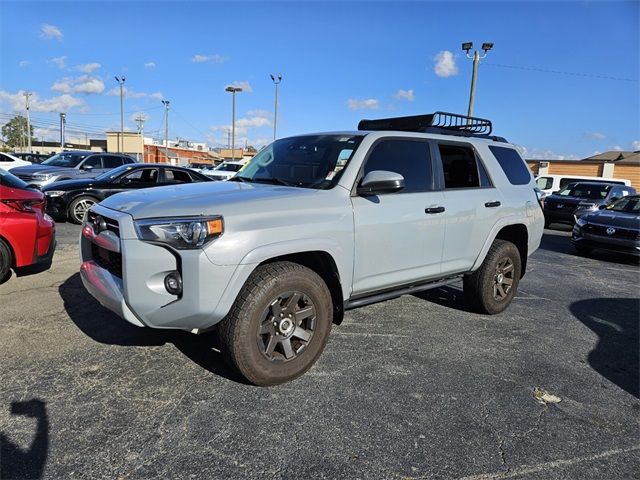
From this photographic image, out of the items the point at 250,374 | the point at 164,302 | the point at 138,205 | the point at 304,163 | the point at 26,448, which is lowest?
the point at 26,448

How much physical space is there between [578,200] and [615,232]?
5599 millimetres

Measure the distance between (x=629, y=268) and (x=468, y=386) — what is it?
736 cm

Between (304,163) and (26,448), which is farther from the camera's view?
(304,163)

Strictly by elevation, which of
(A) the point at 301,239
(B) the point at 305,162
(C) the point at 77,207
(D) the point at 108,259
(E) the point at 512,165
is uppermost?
(E) the point at 512,165

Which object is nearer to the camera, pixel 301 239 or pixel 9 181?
pixel 301 239

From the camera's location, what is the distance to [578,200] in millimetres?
14289

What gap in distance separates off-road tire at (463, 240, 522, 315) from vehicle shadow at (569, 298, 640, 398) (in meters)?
0.92

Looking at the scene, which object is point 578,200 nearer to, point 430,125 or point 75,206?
point 430,125

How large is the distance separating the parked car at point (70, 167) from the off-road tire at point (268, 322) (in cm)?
1122

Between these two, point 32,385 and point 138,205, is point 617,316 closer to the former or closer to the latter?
point 138,205

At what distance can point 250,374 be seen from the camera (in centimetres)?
305

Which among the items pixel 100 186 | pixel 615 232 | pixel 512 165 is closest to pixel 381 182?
pixel 512 165

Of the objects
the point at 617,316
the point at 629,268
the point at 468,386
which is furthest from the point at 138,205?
the point at 629,268

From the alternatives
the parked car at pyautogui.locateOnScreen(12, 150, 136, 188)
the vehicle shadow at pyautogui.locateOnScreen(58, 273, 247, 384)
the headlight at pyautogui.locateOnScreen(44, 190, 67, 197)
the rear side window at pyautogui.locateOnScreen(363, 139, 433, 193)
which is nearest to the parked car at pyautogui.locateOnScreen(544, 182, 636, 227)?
the rear side window at pyautogui.locateOnScreen(363, 139, 433, 193)
